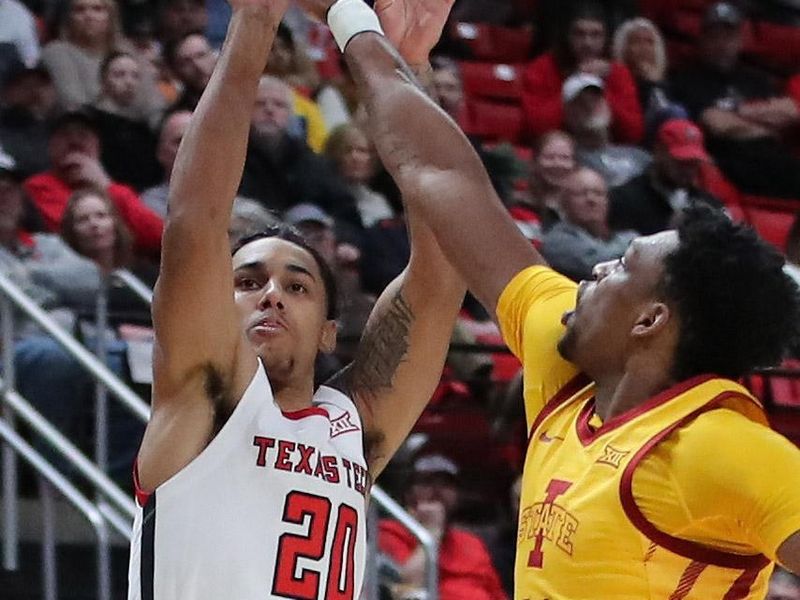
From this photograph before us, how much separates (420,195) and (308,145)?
418 cm

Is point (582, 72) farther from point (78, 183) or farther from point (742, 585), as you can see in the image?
point (742, 585)

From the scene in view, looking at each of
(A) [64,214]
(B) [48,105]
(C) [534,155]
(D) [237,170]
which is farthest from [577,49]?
(D) [237,170]

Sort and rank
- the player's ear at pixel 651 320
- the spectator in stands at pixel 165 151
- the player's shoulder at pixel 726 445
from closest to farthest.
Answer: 1. the player's shoulder at pixel 726 445
2. the player's ear at pixel 651 320
3. the spectator in stands at pixel 165 151

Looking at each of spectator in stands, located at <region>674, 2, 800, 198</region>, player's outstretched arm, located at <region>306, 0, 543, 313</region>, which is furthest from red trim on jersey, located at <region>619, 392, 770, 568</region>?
spectator in stands, located at <region>674, 2, 800, 198</region>

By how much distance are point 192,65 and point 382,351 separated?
375 cm

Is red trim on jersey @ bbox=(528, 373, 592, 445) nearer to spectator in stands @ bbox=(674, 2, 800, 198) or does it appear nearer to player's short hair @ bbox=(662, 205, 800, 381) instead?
player's short hair @ bbox=(662, 205, 800, 381)

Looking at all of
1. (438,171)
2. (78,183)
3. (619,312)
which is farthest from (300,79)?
(619,312)

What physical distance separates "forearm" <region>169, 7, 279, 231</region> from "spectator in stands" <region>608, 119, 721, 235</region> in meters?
4.92

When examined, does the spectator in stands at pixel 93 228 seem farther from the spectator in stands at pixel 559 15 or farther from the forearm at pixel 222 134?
the spectator in stands at pixel 559 15

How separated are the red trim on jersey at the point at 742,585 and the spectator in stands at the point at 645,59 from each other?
21.4 ft

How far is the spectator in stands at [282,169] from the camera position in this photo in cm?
711

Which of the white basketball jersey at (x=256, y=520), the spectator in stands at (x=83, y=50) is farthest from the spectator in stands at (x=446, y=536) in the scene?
the white basketball jersey at (x=256, y=520)

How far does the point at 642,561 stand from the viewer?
290 centimetres

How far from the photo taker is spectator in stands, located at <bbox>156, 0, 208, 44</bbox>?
7.85 m
